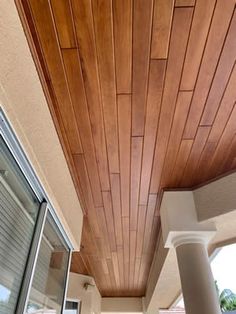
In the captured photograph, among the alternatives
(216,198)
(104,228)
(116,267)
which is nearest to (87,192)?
(104,228)

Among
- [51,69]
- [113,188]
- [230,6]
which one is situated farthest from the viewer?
[113,188]

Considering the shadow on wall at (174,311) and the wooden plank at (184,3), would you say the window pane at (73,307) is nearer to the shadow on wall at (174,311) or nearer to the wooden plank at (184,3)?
the shadow on wall at (174,311)

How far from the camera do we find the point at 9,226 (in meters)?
1.31

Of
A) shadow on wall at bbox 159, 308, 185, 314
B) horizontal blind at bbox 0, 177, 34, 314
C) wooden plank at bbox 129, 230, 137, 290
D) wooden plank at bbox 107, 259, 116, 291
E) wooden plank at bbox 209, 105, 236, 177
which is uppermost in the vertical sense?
wooden plank at bbox 107, 259, 116, 291

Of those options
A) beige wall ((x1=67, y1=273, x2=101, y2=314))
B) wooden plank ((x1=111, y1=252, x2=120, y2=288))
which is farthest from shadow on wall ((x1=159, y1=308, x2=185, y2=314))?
beige wall ((x1=67, y1=273, x2=101, y2=314))

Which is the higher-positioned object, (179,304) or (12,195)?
(179,304)

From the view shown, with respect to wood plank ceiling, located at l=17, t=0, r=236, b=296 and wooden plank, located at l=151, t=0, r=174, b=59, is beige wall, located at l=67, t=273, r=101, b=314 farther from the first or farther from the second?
wooden plank, located at l=151, t=0, r=174, b=59

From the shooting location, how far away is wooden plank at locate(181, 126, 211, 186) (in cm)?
184

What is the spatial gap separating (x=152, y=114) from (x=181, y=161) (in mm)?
579

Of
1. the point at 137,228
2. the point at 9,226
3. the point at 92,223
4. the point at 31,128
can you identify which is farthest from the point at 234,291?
the point at 31,128

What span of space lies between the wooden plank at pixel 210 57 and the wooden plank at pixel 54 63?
0.76 meters

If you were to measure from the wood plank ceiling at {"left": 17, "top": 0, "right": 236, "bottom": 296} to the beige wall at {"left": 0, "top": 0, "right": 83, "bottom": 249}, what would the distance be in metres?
0.09

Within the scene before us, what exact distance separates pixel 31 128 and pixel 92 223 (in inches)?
71.7

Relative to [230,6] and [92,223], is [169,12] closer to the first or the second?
[230,6]
